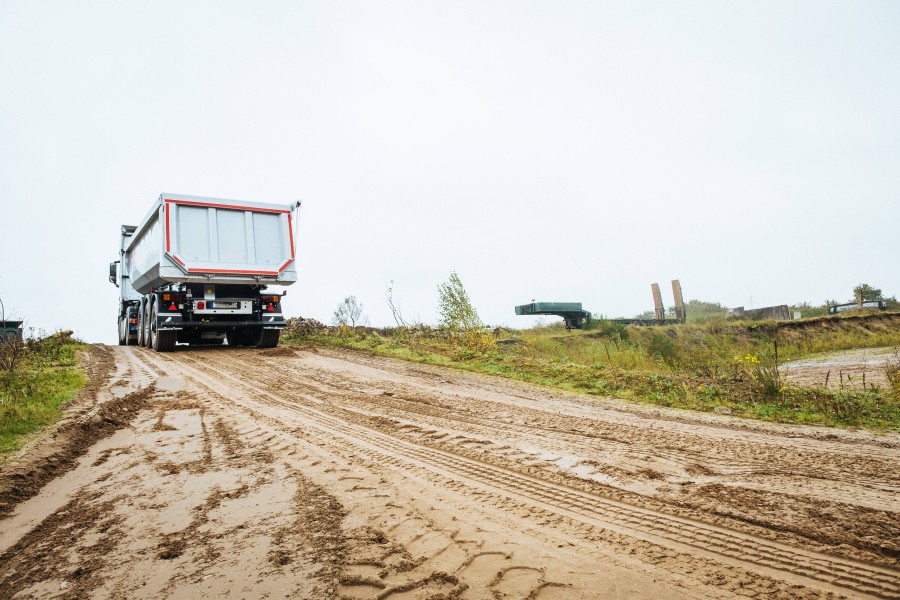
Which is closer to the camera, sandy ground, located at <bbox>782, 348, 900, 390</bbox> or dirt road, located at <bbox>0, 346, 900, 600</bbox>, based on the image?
dirt road, located at <bbox>0, 346, 900, 600</bbox>

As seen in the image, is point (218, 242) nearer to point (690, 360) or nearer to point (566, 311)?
point (690, 360)

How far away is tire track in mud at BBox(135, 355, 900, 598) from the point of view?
2191 millimetres

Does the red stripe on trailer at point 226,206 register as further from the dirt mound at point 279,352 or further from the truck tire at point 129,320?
the truck tire at point 129,320

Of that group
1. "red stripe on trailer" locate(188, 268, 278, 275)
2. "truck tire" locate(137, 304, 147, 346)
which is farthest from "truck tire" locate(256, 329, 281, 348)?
"truck tire" locate(137, 304, 147, 346)

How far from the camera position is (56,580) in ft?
7.72

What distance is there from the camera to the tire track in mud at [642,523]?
7.19ft

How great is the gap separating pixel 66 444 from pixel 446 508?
378 centimetres

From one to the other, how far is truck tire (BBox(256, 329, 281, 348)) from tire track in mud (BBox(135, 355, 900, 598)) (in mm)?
10987

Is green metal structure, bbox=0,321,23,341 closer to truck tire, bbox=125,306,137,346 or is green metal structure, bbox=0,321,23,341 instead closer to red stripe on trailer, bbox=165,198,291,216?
truck tire, bbox=125,306,137,346

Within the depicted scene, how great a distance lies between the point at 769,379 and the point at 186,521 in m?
7.50

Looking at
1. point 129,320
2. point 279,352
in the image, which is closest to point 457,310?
point 279,352

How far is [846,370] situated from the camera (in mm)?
10469

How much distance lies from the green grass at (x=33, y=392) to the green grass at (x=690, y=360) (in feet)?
21.4

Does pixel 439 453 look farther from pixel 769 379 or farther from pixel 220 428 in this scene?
pixel 769 379
